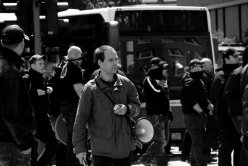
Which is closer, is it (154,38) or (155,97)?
(155,97)

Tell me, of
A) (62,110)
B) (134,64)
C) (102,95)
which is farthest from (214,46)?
(102,95)

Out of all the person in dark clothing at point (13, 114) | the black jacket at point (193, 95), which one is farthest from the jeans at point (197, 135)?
the person in dark clothing at point (13, 114)

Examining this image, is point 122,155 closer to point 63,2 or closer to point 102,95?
point 102,95

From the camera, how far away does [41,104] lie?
10.3 m

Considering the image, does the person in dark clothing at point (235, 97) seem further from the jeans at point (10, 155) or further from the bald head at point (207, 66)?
the bald head at point (207, 66)

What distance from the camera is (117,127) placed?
689 cm

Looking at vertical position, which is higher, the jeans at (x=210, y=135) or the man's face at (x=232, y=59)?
the man's face at (x=232, y=59)

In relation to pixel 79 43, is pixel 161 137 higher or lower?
lower

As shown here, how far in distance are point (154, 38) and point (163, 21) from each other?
1.56 ft

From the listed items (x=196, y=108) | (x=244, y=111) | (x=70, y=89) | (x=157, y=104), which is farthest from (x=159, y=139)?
(x=244, y=111)

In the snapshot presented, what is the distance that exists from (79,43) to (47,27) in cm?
344

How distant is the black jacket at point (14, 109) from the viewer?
6.20 metres

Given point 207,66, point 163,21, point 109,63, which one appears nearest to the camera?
point 109,63

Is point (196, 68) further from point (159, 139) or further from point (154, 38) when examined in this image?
point (154, 38)
